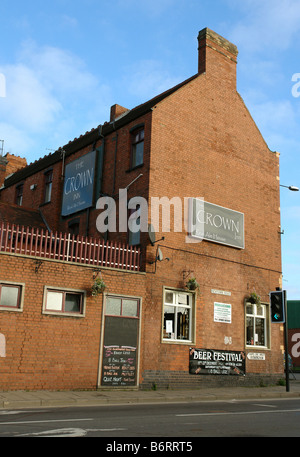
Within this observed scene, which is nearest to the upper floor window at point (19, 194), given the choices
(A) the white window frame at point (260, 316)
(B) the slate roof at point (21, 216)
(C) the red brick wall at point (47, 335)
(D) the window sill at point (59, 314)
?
(B) the slate roof at point (21, 216)

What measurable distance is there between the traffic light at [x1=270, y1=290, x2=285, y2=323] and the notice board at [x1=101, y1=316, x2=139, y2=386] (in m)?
6.12

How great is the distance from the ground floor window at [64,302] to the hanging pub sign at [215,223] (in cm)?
555

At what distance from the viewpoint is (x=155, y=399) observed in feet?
46.6

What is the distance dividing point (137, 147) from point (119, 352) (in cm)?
832

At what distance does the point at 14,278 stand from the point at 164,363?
624 cm

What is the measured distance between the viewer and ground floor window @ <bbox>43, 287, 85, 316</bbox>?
597 inches

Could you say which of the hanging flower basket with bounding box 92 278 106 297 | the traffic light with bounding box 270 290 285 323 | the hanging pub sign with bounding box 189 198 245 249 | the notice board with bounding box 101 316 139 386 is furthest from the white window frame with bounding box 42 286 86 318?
the traffic light with bounding box 270 290 285 323

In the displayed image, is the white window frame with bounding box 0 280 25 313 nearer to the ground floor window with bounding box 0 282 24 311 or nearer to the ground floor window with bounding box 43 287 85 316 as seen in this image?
the ground floor window with bounding box 0 282 24 311

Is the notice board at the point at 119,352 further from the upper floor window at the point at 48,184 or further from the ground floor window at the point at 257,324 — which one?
the upper floor window at the point at 48,184

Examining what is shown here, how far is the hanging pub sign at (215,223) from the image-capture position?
1942 centimetres

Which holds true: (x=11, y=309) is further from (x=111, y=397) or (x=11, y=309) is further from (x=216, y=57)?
(x=216, y=57)

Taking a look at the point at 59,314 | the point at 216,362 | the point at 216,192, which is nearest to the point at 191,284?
the point at 216,362

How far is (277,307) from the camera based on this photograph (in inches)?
771
